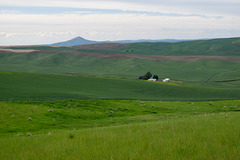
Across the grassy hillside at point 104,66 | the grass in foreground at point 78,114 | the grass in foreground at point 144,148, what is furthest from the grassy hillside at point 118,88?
the grassy hillside at point 104,66

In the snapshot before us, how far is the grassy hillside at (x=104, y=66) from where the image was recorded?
314 feet

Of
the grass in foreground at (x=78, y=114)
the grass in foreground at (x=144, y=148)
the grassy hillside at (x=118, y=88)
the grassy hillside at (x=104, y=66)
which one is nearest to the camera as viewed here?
the grass in foreground at (x=144, y=148)

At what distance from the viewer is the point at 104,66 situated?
119 meters

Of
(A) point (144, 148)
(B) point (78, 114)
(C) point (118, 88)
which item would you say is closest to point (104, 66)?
(C) point (118, 88)

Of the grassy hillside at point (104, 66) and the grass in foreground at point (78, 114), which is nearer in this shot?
the grass in foreground at point (78, 114)

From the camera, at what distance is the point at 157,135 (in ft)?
32.7

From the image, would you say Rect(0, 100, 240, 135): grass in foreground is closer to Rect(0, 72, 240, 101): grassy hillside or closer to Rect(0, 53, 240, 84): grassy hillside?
Rect(0, 72, 240, 101): grassy hillside

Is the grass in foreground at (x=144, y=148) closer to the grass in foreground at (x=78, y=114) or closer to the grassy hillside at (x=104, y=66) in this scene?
the grass in foreground at (x=78, y=114)

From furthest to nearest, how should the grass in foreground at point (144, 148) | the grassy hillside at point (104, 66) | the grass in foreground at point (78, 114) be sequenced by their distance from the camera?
the grassy hillside at point (104, 66), the grass in foreground at point (78, 114), the grass in foreground at point (144, 148)

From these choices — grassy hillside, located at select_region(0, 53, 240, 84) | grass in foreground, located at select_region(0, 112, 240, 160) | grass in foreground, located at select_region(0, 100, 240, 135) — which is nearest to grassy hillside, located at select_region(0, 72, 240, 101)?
grass in foreground, located at select_region(0, 100, 240, 135)

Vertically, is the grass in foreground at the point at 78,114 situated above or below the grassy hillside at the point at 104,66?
below

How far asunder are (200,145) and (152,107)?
22980 mm

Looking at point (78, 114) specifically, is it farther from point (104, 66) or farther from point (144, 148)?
point (104, 66)

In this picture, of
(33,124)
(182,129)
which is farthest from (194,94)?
(182,129)
